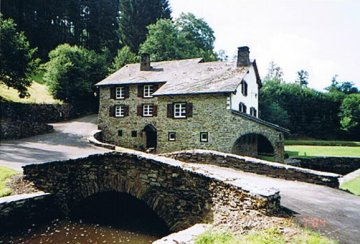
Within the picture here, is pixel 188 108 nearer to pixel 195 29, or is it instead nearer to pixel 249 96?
pixel 249 96

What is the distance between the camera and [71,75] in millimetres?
40844

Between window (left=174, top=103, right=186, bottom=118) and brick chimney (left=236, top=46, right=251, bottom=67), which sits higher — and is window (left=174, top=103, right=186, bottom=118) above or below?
below

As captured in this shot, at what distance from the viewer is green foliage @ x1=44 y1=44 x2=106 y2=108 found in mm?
40188

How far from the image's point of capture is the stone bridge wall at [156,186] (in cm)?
772

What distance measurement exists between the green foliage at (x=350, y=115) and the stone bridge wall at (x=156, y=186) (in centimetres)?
4419

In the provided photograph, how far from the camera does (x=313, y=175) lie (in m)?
12.0

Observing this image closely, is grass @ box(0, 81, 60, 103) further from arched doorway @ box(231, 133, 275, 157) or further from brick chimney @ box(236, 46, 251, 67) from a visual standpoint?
arched doorway @ box(231, 133, 275, 157)

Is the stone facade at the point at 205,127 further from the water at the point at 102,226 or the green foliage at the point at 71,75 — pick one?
the water at the point at 102,226

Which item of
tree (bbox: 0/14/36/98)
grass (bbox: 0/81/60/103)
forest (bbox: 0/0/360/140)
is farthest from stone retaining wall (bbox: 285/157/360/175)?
grass (bbox: 0/81/60/103)

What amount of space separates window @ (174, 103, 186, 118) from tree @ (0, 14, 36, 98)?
567 inches

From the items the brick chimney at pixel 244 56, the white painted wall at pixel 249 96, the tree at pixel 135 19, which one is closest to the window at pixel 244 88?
the white painted wall at pixel 249 96

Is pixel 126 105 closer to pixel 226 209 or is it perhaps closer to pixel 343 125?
pixel 226 209

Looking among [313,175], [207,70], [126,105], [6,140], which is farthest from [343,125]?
[6,140]

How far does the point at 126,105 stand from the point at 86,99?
1142 centimetres
